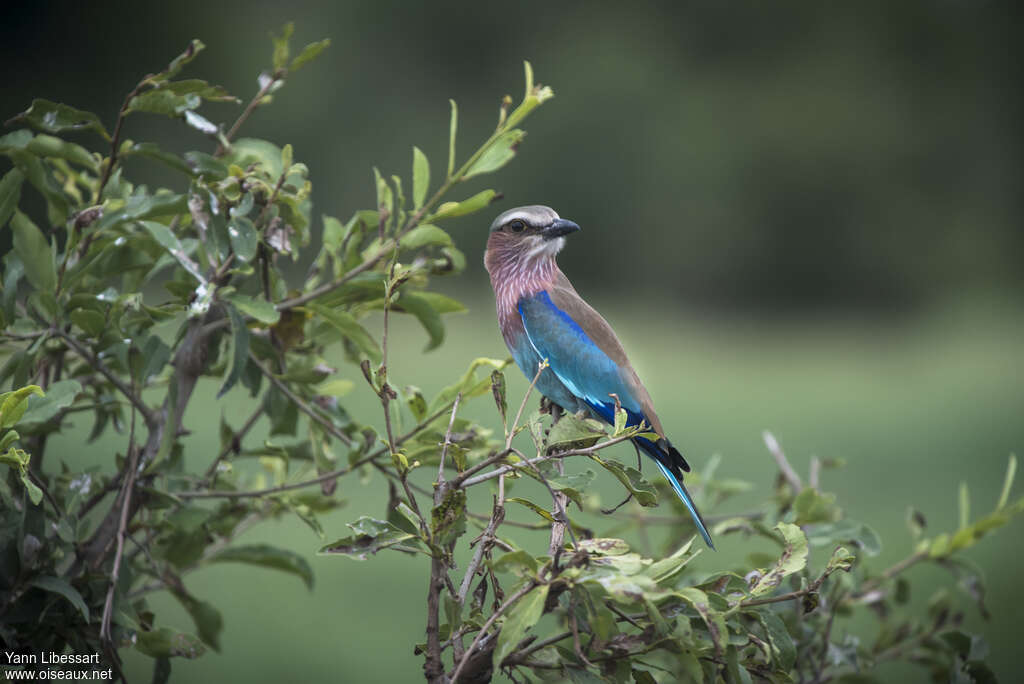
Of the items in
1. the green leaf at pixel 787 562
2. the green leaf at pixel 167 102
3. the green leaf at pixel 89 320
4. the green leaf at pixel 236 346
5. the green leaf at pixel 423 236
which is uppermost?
the green leaf at pixel 167 102

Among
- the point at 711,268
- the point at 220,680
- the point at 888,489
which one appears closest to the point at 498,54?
the point at 711,268

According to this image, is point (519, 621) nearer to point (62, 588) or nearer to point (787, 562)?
point (787, 562)

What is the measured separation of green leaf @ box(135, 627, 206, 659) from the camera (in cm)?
92

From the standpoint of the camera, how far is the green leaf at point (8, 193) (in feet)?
3.12

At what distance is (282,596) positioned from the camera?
95.6 inches

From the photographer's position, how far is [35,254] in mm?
955

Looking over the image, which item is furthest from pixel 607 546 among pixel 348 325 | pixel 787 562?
pixel 348 325

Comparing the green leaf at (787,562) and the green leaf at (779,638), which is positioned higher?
the green leaf at (787,562)

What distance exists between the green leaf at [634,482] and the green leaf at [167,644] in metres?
0.46

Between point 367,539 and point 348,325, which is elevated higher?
point 348,325

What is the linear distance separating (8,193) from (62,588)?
1.26 feet

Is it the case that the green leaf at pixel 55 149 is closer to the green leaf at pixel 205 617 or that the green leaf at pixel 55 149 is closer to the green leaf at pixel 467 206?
the green leaf at pixel 467 206

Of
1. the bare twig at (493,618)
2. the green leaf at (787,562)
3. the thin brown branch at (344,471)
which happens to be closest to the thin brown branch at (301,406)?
the thin brown branch at (344,471)

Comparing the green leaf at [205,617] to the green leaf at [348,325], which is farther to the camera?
the green leaf at [205,617]
